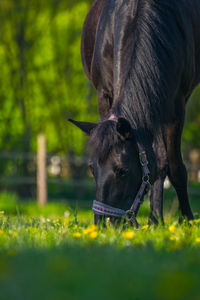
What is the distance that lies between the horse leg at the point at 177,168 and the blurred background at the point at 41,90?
25.3 feet

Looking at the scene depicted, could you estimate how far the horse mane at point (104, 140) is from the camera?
3061 millimetres

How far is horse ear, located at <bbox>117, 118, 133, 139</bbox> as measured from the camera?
3.14 metres

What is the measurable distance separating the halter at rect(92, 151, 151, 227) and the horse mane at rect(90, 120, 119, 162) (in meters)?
0.28

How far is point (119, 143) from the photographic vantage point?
125 inches

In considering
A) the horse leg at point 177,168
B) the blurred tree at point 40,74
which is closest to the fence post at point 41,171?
the blurred tree at point 40,74

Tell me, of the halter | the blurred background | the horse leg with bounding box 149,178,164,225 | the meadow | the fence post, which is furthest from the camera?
the blurred background

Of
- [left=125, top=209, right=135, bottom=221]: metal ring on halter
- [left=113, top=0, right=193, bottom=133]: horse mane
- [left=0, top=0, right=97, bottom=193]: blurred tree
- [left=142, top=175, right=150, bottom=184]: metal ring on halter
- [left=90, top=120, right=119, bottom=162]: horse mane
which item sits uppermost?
[left=0, top=0, right=97, bottom=193]: blurred tree

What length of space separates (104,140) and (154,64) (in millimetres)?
899

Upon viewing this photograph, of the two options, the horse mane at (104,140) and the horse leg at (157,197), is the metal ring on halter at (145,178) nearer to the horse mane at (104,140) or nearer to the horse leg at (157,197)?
the horse mane at (104,140)

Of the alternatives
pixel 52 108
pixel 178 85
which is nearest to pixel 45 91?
pixel 52 108

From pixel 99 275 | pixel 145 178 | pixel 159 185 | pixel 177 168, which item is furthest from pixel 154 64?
pixel 99 275

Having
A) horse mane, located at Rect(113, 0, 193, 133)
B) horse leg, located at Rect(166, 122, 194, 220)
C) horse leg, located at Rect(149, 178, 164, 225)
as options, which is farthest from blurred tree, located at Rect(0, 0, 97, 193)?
horse mane, located at Rect(113, 0, 193, 133)

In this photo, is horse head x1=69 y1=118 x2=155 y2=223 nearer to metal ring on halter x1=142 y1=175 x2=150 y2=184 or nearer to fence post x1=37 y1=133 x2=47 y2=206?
metal ring on halter x1=142 y1=175 x2=150 y2=184

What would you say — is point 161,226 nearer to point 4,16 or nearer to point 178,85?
point 178,85
